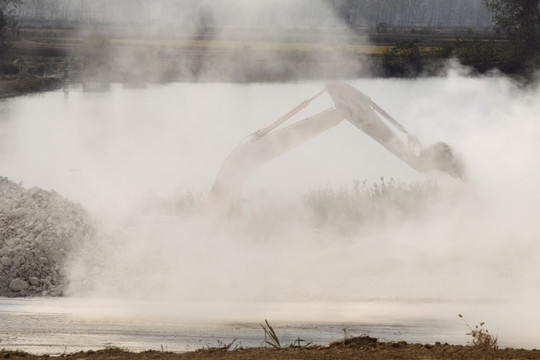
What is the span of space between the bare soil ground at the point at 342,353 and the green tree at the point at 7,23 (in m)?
24.4

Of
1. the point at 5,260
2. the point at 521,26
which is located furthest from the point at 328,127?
the point at 521,26

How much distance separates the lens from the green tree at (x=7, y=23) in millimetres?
30797

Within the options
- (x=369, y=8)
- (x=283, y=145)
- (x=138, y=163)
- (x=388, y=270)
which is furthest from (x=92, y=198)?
(x=369, y=8)

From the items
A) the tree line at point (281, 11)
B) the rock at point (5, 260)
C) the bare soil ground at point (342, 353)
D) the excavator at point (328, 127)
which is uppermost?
the tree line at point (281, 11)

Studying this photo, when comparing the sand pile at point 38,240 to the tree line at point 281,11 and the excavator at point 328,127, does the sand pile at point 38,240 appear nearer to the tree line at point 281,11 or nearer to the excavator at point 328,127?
the excavator at point 328,127

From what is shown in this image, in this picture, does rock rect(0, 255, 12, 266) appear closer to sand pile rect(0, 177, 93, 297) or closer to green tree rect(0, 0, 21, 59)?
sand pile rect(0, 177, 93, 297)

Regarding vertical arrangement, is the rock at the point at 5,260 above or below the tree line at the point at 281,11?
below

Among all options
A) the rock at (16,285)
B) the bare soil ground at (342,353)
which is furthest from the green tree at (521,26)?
the bare soil ground at (342,353)

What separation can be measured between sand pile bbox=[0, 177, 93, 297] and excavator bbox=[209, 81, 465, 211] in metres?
2.10

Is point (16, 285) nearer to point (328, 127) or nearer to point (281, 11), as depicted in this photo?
point (328, 127)

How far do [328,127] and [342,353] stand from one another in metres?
5.30

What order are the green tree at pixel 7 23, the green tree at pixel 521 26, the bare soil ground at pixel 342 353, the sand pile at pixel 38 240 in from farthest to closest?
the green tree at pixel 7 23
the green tree at pixel 521 26
the sand pile at pixel 38 240
the bare soil ground at pixel 342 353

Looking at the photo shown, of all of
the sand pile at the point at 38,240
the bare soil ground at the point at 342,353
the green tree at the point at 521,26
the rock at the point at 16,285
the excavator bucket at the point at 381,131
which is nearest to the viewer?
the bare soil ground at the point at 342,353

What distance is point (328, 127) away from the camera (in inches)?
494
